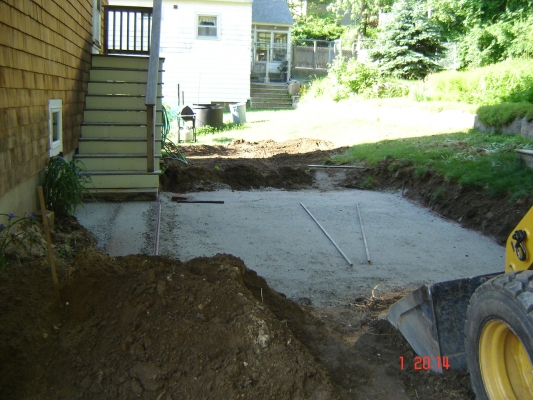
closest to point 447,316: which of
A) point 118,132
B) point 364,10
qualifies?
point 118,132

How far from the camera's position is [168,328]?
10.5ft

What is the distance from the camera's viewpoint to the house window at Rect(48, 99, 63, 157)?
740 centimetres

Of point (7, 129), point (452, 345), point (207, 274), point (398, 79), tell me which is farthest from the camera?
point (398, 79)

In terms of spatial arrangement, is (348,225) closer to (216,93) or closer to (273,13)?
(216,93)

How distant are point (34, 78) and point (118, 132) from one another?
290 cm

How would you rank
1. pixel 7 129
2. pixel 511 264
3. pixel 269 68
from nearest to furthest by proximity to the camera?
pixel 511 264 → pixel 7 129 → pixel 269 68

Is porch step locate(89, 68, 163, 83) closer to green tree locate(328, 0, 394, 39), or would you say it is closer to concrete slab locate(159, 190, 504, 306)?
concrete slab locate(159, 190, 504, 306)

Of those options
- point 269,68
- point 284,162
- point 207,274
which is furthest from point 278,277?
point 269,68

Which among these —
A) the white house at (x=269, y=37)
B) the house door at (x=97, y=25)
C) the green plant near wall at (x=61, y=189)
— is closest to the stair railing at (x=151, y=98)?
the green plant near wall at (x=61, y=189)

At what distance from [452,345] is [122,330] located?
1.98m

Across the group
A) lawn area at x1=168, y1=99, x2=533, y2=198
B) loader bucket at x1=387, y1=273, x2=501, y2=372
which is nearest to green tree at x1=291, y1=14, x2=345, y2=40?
lawn area at x1=168, y1=99, x2=533, y2=198

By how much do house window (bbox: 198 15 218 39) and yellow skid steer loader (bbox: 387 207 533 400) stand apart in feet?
73.7

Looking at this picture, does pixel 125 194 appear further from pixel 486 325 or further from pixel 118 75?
pixel 486 325

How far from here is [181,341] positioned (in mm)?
3150
